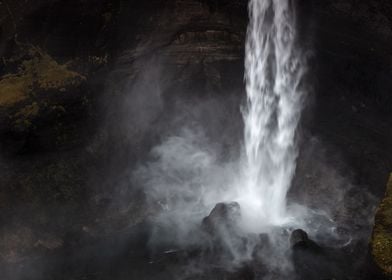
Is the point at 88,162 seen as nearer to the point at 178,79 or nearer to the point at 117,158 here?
the point at 117,158

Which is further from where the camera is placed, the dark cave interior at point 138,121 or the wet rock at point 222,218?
the wet rock at point 222,218

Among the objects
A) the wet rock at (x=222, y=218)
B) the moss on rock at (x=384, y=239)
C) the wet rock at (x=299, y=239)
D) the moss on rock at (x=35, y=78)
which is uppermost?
the moss on rock at (x=35, y=78)

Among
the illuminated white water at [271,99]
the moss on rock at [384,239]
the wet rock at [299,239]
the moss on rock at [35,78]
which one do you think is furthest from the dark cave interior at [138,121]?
the moss on rock at [384,239]

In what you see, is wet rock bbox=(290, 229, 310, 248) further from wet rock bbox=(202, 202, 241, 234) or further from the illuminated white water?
the illuminated white water

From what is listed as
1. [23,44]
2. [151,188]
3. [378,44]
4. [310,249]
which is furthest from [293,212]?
[23,44]

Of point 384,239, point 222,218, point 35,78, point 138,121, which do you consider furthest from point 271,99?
point 384,239

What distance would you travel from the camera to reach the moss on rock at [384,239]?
1133 cm

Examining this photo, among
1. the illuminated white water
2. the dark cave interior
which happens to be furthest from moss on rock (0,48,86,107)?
the illuminated white water

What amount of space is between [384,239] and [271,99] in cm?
1097

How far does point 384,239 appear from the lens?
11.8 meters

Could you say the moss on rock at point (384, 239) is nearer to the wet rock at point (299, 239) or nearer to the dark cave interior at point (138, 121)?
the dark cave interior at point (138, 121)

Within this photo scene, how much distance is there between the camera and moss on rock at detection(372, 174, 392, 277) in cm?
1133

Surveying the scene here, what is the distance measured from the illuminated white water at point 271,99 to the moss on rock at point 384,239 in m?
7.64

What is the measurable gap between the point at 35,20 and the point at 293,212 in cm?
1220
